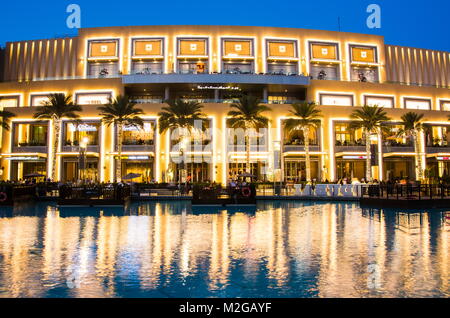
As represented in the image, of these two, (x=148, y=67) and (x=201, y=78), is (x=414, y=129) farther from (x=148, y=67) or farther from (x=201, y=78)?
(x=148, y=67)

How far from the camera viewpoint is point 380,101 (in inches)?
2283

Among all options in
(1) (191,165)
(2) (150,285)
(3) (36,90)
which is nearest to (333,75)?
(1) (191,165)

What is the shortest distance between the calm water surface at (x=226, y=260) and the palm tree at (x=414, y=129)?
38537 millimetres

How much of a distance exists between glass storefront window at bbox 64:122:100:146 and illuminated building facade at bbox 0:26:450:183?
0.14 metres

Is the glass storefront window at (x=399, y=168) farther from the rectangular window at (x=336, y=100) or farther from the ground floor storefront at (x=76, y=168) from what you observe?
the ground floor storefront at (x=76, y=168)

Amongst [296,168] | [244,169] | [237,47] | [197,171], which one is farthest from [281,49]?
[197,171]

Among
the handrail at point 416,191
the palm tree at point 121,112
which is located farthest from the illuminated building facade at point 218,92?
the handrail at point 416,191

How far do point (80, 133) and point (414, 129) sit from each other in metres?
45.8

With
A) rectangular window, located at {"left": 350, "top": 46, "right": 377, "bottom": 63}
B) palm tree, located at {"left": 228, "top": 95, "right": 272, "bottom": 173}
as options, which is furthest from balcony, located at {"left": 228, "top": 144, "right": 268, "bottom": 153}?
rectangular window, located at {"left": 350, "top": 46, "right": 377, "bottom": 63}

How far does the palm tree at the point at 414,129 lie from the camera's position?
166ft

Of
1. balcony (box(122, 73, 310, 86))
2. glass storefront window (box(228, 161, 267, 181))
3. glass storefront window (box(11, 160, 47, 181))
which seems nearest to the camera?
glass storefront window (box(228, 161, 267, 181))

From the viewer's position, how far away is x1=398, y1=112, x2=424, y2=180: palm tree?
5056 cm

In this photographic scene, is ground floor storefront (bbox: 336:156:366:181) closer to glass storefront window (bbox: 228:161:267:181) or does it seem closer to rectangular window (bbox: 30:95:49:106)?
glass storefront window (bbox: 228:161:267:181)
